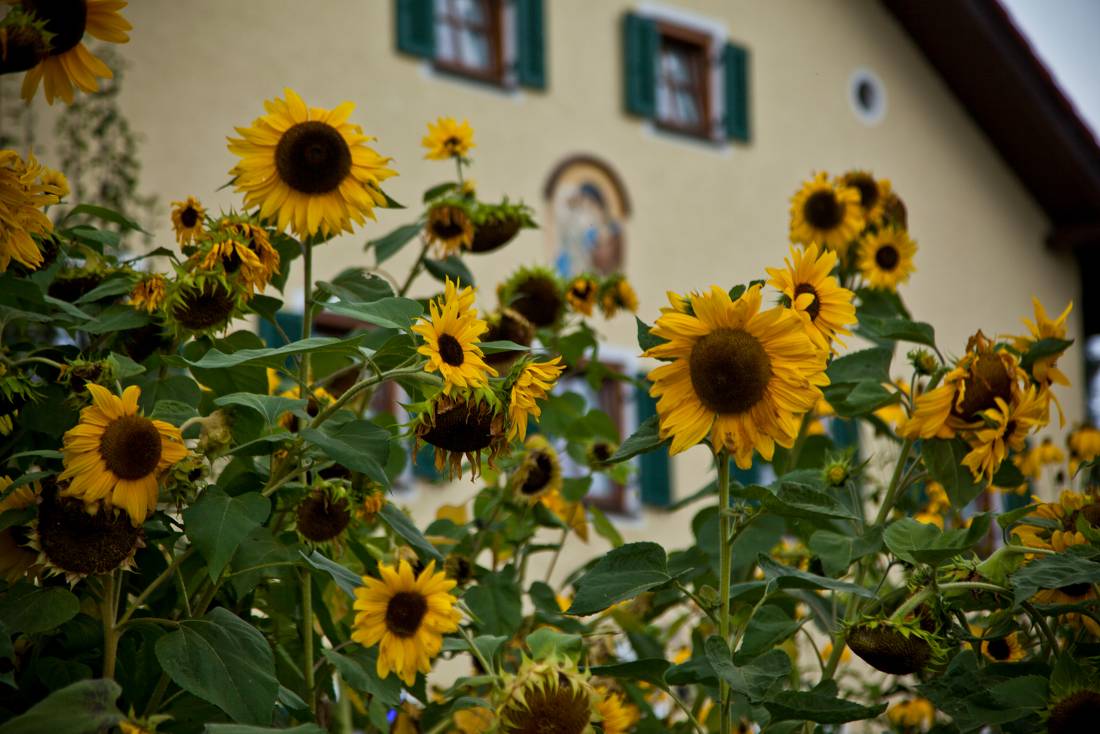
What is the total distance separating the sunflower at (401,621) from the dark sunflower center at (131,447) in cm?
33

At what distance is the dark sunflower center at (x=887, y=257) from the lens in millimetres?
2773

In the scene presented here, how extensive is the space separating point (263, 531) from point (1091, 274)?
534 inches

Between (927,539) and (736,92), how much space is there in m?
9.94

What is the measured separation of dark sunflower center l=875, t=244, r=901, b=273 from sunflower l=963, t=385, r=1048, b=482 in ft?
2.34

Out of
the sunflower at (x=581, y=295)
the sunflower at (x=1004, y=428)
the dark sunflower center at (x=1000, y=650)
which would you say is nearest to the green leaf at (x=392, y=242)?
the sunflower at (x=581, y=295)

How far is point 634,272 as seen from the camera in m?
10.6

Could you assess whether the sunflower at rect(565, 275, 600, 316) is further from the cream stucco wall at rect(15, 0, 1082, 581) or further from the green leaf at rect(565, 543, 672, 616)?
the cream stucco wall at rect(15, 0, 1082, 581)

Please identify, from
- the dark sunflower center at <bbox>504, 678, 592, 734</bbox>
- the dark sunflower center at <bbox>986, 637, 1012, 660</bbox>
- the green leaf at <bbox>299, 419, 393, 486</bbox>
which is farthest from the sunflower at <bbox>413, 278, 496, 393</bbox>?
the dark sunflower center at <bbox>986, 637, 1012, 660</bbox>

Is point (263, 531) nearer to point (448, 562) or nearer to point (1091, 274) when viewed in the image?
point (448, 562)

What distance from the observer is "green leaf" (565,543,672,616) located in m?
1.79

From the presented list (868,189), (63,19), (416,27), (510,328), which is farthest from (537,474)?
(416,27)

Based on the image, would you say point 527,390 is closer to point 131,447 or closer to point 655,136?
point 131,447

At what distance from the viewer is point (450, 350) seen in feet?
5.61

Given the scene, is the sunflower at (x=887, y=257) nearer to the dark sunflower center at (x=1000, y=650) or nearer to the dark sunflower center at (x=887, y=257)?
the dark sunflower center at (x=887, y=257)
